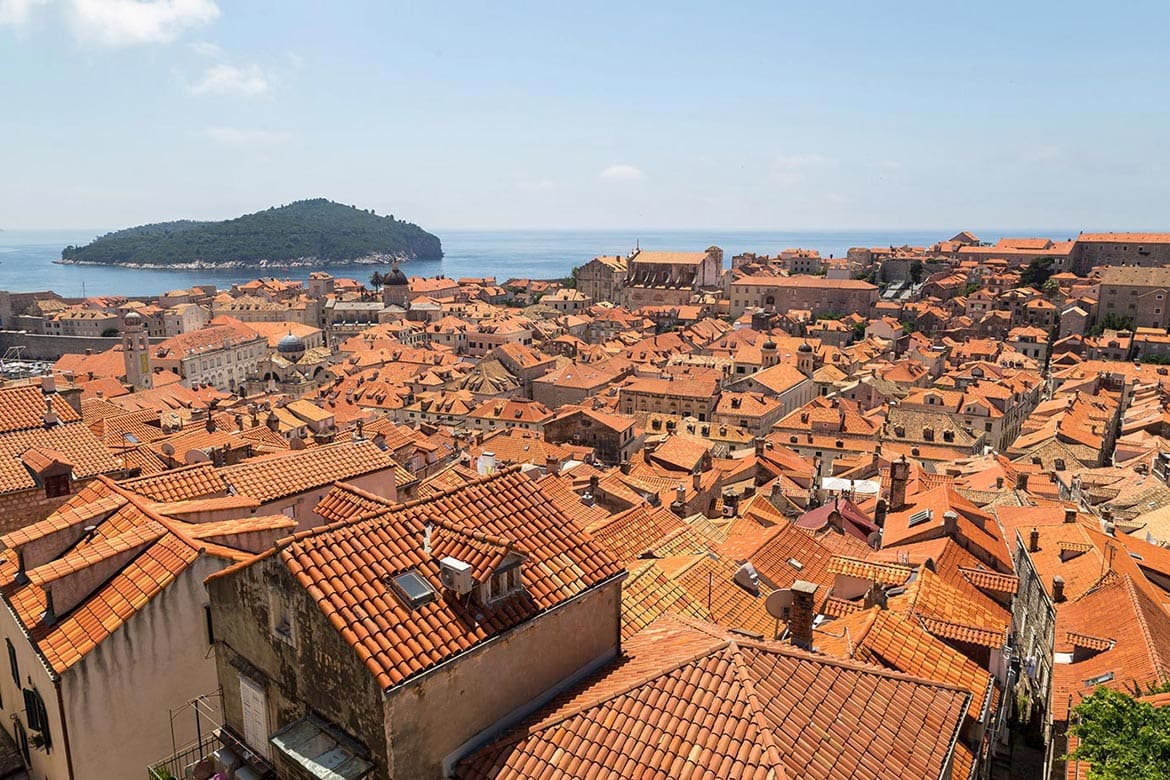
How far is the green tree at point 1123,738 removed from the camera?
9.66 meters

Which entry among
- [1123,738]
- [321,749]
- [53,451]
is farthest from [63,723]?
[1123,738]

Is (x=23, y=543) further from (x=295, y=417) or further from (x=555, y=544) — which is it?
(x=295, y=417)

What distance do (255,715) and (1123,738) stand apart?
35.5ft

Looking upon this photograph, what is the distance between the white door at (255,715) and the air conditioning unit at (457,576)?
8.10 feet

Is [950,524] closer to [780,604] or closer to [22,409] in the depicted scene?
[780,604]

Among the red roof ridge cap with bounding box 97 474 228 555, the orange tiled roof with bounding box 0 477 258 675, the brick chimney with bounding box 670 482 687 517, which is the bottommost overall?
the brick chimney with bounding box 670 482 687 517

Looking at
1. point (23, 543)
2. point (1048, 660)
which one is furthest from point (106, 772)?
point (1048, 660)

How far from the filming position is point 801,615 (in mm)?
10539

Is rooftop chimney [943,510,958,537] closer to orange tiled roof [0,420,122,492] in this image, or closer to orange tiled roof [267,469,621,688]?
orange tiled roof [267,469,621,688]

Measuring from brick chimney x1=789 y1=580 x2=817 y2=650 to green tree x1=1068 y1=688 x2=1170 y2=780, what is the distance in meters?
3.51

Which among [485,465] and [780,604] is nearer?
[780,604]

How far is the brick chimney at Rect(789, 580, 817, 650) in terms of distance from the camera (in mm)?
10469

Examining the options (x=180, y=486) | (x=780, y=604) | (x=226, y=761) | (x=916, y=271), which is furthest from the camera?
(x=916, y=271)

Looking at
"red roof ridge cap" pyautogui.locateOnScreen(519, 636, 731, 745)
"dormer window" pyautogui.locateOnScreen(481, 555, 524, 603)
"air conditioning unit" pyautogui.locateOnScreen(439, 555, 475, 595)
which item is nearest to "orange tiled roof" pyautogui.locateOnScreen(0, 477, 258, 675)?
"air conditioning unit" pyautogui.locateOnScreen(439, 555, 475, 595)
